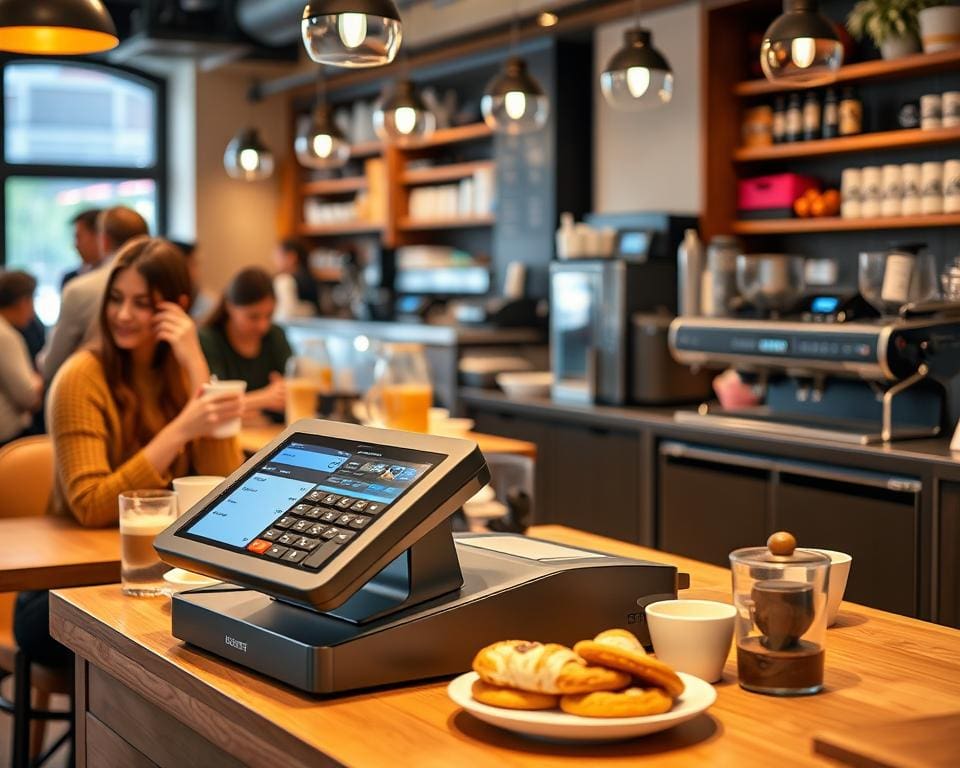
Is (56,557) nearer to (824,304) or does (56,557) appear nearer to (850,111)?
(824,304)

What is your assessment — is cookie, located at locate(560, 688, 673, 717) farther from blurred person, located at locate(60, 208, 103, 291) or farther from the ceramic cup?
blurred person, located at locate(60, 208, 103, 291)

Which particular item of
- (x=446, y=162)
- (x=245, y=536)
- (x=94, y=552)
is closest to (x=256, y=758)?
(x=245, y=536)

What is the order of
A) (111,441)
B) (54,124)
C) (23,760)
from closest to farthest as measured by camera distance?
1. (23,760)
2. (111,441)
3. (54,124)

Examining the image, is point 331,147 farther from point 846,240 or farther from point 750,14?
point 846,240

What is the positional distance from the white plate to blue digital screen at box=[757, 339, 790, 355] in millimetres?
3150

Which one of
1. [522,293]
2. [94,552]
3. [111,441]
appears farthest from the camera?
[522,293]

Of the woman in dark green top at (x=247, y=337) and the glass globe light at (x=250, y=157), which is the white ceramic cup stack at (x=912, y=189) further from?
the glass globe light at (x=250, y=157)

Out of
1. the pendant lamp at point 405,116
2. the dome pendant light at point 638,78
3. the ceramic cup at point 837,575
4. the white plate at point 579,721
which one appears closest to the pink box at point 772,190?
the pendant lamp at point 405,116

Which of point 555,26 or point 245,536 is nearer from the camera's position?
point 245,536

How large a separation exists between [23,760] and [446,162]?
6.05m

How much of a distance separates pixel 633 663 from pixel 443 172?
681 cm

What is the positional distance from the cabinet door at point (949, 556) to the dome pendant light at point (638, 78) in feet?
4.67

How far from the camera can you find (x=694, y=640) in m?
1.42

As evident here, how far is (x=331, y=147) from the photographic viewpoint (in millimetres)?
5941
